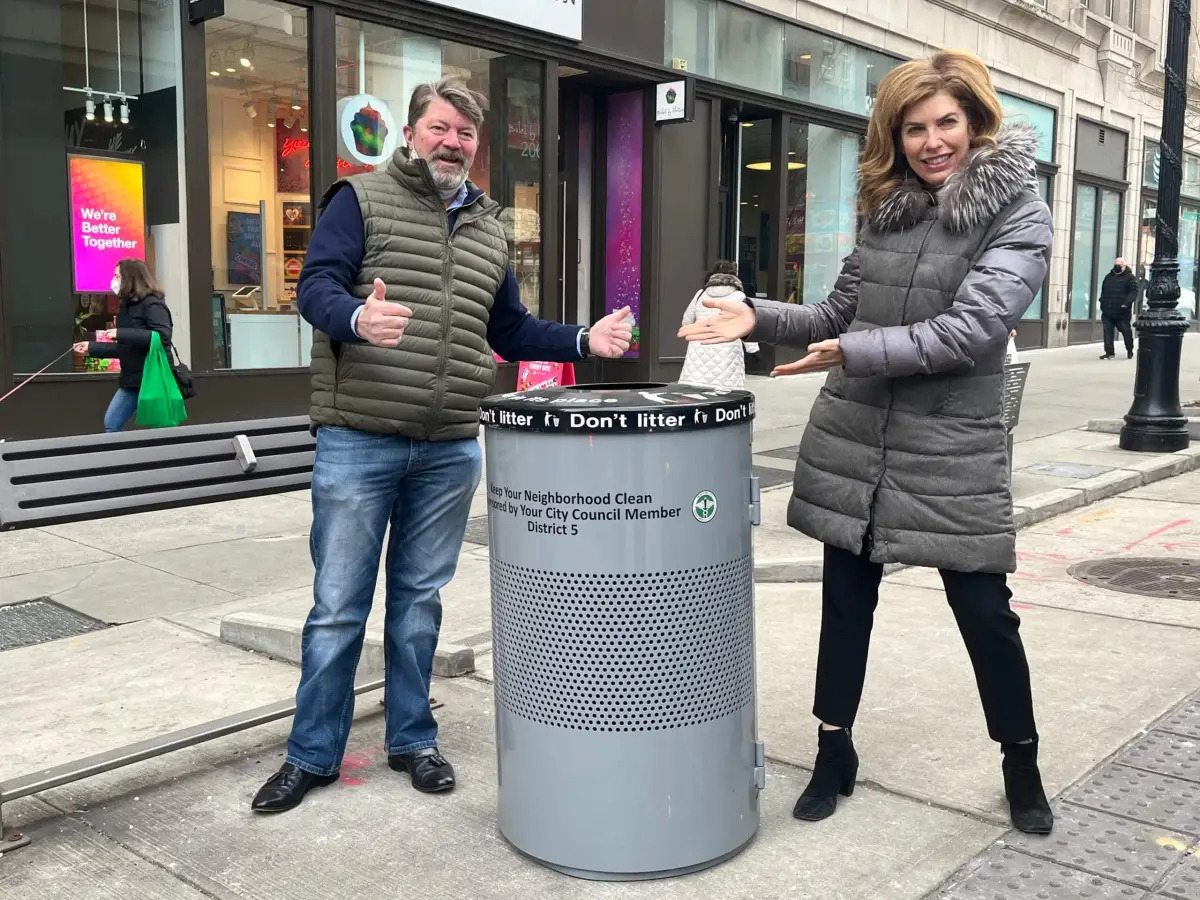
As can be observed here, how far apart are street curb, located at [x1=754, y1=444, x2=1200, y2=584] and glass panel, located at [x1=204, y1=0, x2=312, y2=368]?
6365 mm

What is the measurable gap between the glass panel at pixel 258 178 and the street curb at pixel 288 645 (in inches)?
242

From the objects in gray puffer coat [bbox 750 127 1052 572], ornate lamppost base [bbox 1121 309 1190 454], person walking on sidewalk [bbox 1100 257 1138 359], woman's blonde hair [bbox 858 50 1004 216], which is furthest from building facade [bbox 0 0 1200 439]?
gray puffer coat [bbox 750 127 1052 572]

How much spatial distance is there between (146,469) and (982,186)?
2.92 metres

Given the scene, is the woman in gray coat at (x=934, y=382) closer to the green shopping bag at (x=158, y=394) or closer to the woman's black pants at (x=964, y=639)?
the woman's black pants at (x=964, y=639)

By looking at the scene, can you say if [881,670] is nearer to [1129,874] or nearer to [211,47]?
[1129,874]

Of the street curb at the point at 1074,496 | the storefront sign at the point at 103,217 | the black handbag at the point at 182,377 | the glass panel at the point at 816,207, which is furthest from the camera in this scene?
the glass panel at the point at 816,207

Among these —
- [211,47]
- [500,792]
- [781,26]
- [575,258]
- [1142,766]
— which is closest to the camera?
[500,792]

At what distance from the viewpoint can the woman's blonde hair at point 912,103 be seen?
3145 mm

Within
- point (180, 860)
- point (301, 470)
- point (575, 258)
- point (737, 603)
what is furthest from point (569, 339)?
point (575, 258)

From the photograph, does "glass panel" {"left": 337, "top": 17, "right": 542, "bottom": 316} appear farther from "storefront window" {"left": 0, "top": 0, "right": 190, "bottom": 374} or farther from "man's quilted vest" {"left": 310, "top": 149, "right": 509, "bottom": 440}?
"man's quilted vest" {"left": 310, "top": 149, "right": 509, "bottom": 440}

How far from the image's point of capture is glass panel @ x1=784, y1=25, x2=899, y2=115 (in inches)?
658

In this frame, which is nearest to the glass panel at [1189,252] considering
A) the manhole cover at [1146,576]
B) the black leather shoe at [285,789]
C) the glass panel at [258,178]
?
the glass panel at [258,178]

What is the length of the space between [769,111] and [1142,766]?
14350mm

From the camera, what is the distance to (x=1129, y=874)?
9.62 ft
